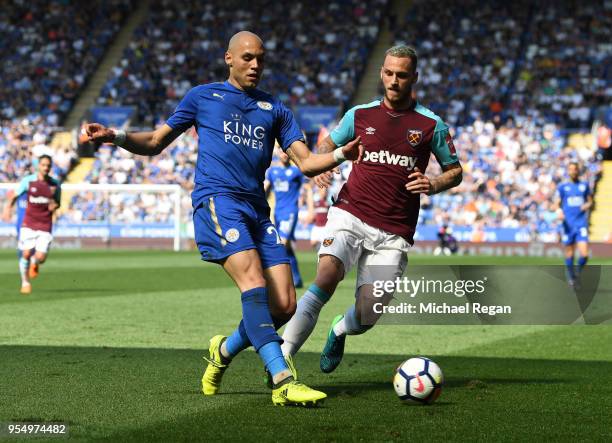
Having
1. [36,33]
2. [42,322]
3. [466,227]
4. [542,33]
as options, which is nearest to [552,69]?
[542,33]

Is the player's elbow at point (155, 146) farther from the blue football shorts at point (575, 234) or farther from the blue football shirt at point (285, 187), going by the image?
the blue football shorts at point (575, 234)

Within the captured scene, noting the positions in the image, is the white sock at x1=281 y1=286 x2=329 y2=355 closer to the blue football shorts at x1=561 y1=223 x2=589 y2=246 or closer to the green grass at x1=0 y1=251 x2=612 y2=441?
the green grass at x1=0 y1=251 x2=612 y2=441

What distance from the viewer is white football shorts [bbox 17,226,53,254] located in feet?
59.0

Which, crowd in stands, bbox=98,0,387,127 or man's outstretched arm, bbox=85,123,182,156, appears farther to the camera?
crowd in stands, bbox=98,0,387,127

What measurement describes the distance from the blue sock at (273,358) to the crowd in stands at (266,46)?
35080 millimetres

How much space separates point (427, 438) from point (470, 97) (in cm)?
3499

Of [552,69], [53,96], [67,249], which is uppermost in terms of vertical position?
[552,69]

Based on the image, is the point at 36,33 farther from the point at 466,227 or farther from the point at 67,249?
the point at 466,227

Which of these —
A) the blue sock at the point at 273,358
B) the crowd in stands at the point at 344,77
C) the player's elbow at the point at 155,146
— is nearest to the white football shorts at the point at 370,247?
the blue sock at the point at 273,358

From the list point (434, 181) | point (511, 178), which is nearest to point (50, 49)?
point (511, 178)

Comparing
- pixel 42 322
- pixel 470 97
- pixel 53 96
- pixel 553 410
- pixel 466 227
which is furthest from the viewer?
pixel 53 96

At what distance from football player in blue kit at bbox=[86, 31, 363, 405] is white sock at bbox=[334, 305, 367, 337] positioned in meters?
0.83

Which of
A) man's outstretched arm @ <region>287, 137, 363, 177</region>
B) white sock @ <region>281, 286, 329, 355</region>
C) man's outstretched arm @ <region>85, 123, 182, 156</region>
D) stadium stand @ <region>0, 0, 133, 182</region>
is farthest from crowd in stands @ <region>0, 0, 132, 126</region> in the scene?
man's outstretched arm @ <region>287, 137, 363, 177</region>

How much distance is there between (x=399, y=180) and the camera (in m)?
7.79
